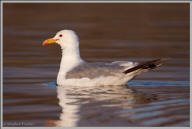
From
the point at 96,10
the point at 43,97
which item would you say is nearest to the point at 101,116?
the point at 43,97

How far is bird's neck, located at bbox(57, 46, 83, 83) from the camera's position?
41.9 feet

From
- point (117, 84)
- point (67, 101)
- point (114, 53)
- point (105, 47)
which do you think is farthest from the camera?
point (105, 47)

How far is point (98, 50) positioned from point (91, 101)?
7.50 metres

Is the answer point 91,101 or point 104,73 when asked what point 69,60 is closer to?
point 104,73

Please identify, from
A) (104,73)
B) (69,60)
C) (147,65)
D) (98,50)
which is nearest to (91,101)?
(104,73)

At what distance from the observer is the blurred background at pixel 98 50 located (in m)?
9.57

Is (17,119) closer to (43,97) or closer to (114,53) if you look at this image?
(43,97)

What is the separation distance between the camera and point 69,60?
1299 cm

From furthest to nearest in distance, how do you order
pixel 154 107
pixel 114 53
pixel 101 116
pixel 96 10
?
pixel 96 10 < pixel 114 53 < pixel 154 107 < pixel 101 116

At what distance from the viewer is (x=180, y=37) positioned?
68.0ft

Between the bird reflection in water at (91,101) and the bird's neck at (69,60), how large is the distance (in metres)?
0.58

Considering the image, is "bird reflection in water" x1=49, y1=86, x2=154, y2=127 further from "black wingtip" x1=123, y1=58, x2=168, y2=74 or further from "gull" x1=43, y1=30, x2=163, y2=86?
"black wingtip" x1=123, y1=58, x2=168, y2=74

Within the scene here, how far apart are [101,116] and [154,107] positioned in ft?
3.75

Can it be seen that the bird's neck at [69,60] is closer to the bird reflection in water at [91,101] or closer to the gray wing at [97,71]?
the gray wing at [97,71]
